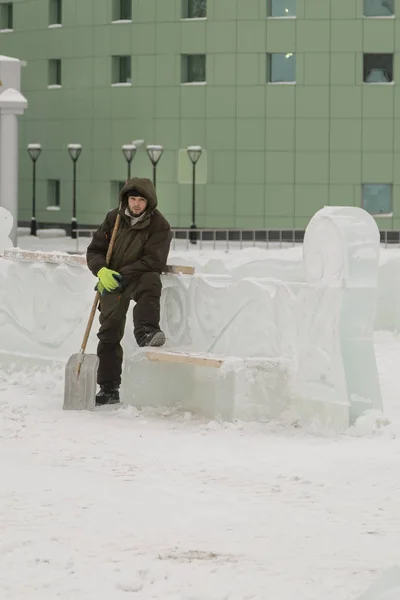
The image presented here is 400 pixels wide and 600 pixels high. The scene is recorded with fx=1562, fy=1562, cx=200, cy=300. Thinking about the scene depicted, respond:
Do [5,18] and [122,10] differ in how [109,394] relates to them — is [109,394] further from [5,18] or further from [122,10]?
[5,18]

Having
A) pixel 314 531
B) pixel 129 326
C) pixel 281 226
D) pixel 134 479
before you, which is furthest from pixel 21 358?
pixel 281 226

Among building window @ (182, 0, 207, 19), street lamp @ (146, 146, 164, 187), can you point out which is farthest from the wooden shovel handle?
building window @ (182, 0, 207, 19)

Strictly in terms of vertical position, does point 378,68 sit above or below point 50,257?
above

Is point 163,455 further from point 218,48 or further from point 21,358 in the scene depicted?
point 218,48

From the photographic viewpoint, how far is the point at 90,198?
50.2m

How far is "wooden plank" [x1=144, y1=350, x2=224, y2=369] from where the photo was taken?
10.5 m

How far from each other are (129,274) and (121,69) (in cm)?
3953

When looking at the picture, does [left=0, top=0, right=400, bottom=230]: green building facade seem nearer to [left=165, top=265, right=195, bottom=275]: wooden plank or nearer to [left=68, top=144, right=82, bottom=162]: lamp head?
[left=68, top=144, right=82, bottom=162]: lamp head

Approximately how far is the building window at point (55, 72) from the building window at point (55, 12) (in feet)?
4.05

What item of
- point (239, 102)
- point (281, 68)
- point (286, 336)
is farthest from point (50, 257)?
point (281, 68)

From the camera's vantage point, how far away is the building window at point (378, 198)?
47.2m

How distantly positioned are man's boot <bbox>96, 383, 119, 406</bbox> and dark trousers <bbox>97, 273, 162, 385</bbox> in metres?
0.03

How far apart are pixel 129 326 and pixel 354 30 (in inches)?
1437

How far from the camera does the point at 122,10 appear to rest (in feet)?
164
